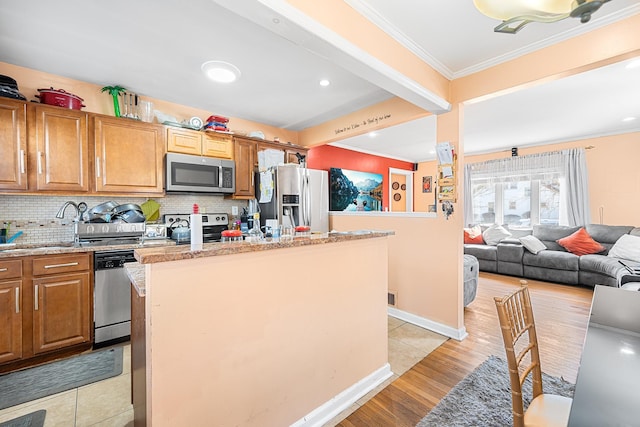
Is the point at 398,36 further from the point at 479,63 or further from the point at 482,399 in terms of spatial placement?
the point at 482,399

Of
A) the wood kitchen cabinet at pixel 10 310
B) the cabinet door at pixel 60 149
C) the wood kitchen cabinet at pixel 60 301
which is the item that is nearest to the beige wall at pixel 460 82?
the cabinet door at pixel 60 149

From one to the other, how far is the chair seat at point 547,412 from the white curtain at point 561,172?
5353 millimetres

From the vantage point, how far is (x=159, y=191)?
9.91ft

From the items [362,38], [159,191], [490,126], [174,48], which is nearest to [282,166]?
[159,191]

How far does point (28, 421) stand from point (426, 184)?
7.67 meters

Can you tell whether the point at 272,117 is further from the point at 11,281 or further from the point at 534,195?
the point at 534,195

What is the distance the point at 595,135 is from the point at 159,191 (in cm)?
693

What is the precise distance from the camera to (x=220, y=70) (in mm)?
2367

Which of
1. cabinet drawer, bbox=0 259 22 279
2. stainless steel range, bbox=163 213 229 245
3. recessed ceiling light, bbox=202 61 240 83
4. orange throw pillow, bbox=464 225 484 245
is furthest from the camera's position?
orange throw pillow, bbox=464 225 484 245

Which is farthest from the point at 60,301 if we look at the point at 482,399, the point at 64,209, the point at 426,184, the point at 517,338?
the point at 426,184

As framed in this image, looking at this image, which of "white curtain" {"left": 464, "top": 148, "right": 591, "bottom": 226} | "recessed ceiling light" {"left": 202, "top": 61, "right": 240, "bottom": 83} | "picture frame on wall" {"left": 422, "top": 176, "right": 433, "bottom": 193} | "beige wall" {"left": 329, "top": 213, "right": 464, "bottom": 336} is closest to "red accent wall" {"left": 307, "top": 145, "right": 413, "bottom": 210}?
"picture frame on wall" {"left": 422, "top": 176, "right": 433, "bottom": 193}

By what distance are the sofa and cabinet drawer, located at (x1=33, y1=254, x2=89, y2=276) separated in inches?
221

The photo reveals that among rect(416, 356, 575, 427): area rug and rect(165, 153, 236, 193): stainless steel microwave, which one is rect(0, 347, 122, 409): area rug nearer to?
rect(165, 153, 236, 193): stainless steel microwave

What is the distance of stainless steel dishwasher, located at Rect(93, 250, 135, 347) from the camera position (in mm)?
2422
